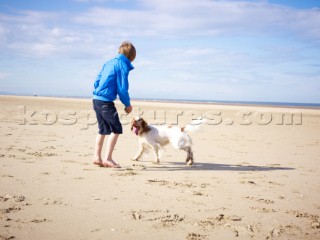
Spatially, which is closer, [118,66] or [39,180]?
[39,180]

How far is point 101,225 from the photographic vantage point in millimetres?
3188

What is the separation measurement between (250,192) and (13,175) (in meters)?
3.49

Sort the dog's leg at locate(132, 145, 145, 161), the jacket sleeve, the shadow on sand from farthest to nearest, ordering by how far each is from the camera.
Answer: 1. the dog's leg at locate(132, 145, 145, 161)
2. the shadow on sand
3. the jacket sleeve

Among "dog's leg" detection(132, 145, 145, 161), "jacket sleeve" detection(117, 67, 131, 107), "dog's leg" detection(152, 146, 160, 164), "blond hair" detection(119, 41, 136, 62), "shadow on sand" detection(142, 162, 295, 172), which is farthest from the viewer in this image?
"dog's leg" detection(132, 145, 145, 161)

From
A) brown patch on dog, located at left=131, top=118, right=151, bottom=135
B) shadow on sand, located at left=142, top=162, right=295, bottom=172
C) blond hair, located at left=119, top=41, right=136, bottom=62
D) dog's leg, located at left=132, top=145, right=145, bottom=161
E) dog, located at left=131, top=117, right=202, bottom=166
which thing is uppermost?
blond hair, located at left=119, top=41, right=136, bottom=62

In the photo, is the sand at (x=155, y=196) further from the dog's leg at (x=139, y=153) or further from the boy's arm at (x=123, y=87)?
the boy's arm at (x=123, y=87)

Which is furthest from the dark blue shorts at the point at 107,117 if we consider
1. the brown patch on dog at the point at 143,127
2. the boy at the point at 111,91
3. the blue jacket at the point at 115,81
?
the brown patch on dog at the point at 143,127

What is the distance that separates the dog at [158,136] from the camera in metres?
6.92

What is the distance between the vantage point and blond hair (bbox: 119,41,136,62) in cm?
596

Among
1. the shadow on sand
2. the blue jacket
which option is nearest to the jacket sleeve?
the blue jacket

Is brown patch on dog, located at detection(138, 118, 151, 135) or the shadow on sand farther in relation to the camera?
brown patch on dog, located at detection(138, 118, 151, 135)

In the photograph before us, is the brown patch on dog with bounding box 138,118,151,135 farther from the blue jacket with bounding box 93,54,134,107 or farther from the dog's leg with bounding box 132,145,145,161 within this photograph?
the blue jacket with bounding box 93,54,134,107

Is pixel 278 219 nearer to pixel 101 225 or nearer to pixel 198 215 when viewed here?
pixel 198 215

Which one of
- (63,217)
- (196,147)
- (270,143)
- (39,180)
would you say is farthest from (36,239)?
(270,143)
